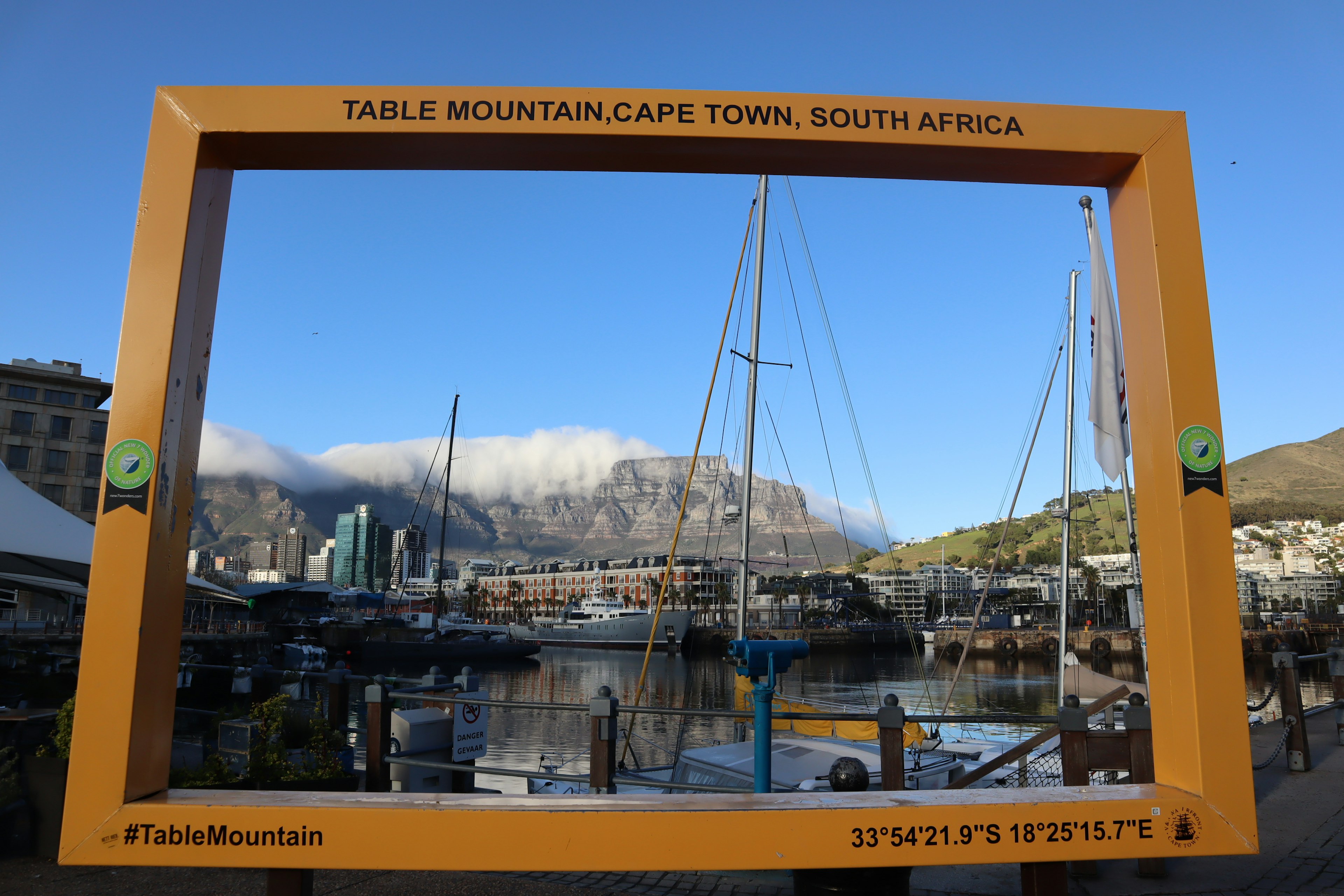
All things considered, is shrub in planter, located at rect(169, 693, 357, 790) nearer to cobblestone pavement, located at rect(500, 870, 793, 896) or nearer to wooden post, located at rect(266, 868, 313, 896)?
cobblestone pavement, located at rect(500, 870, 793, 896)

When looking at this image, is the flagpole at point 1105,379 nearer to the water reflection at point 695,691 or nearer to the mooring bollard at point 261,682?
the water reflection at point 695,691

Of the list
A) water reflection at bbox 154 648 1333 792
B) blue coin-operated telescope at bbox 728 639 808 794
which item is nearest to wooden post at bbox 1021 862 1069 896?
blue coin-operated telescope at bbox 728 639 808 794

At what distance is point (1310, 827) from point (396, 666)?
58.6 meters

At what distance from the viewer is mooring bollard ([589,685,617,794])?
5016 millimetres

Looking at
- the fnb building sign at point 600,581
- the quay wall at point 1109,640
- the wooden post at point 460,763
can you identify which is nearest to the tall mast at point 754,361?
the wooden post at point 460,763

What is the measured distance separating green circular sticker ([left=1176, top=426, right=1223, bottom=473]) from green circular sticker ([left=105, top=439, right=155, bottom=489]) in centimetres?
392

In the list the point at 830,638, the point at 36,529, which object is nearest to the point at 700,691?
the point at 36,529

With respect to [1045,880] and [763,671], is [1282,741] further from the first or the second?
[763,671]

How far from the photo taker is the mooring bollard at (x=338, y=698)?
7.04 metres

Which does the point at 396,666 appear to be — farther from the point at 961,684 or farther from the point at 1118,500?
the point at 1118,500

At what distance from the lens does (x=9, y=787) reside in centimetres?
506

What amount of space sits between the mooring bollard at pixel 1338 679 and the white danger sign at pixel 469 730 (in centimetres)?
969

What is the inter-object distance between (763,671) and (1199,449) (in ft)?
7.97

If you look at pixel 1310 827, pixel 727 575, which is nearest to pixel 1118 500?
pixel 727 575
